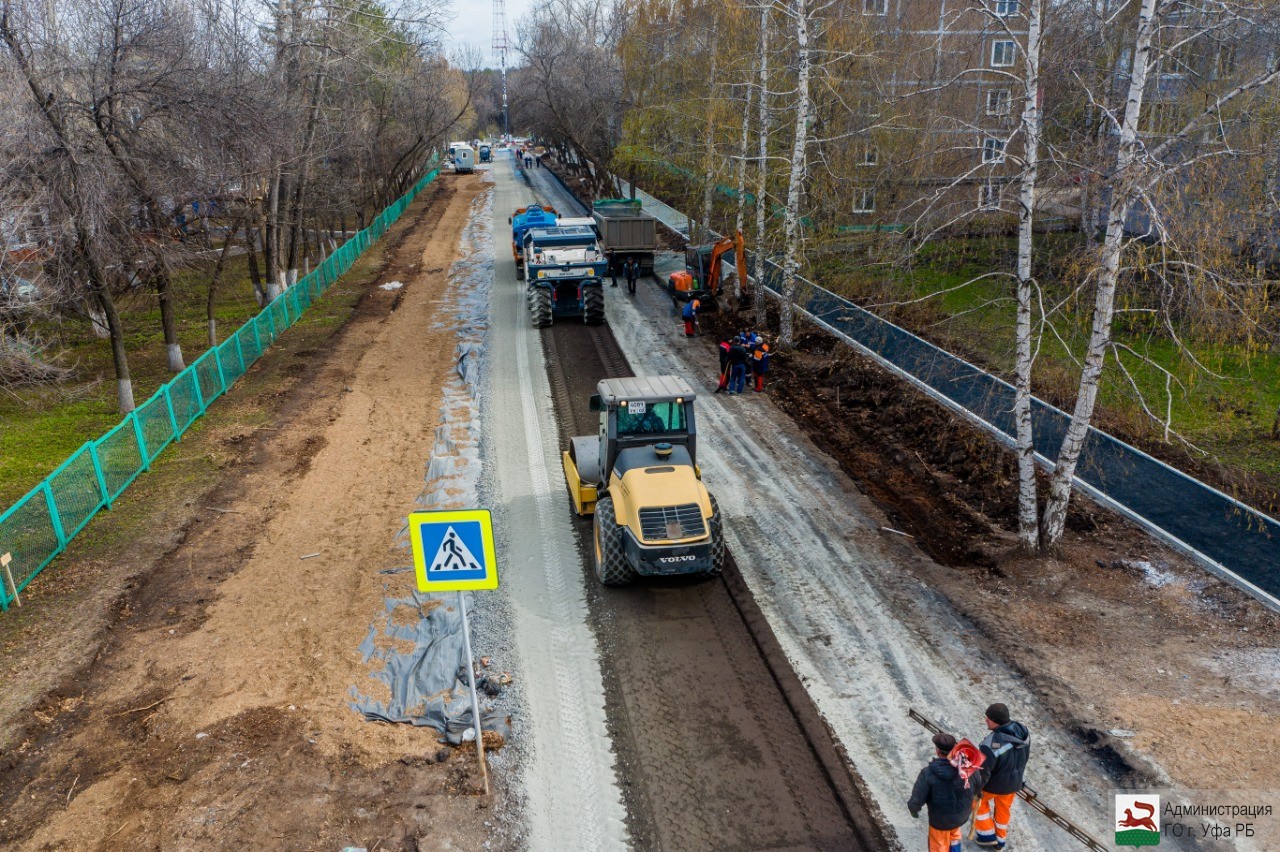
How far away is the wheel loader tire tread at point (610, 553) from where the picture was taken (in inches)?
443

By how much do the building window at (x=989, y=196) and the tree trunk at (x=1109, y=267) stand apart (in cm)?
129

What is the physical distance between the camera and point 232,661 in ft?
33.7

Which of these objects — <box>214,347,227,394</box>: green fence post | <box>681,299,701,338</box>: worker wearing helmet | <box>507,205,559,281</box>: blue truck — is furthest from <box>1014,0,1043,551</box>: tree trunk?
<box>507,205,559,281</box>: blue truck

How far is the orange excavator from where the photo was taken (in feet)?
82.3

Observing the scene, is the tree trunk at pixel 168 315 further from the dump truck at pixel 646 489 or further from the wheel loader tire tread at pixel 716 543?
the wheel loader tire tread at pixel 716 543

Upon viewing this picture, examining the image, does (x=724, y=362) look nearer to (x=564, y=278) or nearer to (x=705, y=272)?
(x=564, y=278)

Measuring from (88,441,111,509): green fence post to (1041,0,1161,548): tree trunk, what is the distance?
47.0ft

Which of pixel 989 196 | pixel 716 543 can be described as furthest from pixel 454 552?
pixel 989 196

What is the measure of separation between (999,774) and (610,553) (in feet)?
17.5

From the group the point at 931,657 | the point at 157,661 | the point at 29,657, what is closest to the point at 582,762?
the point at 931,657

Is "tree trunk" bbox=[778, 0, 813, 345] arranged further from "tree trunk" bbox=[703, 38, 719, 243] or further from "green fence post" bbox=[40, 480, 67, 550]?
"green fence post" bbox=[40, 480, 67, 550]

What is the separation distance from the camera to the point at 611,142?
47.0 meters

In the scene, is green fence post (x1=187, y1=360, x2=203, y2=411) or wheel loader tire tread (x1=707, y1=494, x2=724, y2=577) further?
green fence post (x1=187, y1=360, x2=203, y2=411)

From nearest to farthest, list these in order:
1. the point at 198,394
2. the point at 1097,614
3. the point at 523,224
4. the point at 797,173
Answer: the point at 1097,614 → the point at 198,394 → the point at 797,173 → the point at 523,224
